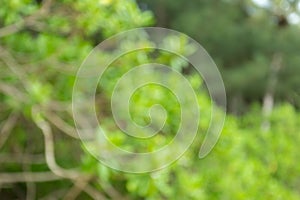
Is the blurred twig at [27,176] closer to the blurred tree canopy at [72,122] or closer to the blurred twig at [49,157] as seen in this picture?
the blurred tree canopy at [72,122]

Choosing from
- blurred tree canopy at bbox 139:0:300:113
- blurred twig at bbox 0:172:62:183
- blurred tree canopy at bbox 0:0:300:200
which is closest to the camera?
blurred tree canopy at bbox 0:0:300:200

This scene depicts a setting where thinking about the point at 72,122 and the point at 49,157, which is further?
the point at 72,122

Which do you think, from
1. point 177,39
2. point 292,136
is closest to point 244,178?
point 177,39

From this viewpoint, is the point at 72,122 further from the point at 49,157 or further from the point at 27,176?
the point at 27,176

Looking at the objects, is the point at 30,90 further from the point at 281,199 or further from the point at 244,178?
the point at 281,199

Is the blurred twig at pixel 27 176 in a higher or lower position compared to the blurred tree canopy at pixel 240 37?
higher

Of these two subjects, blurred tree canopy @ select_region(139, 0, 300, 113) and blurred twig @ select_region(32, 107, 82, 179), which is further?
blurred tree canopy @ select_region(139, 0, 300, 113)

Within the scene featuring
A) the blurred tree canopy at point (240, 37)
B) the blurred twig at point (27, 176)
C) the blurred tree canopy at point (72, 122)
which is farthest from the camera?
the blurred tree canopy at point (240, 37)

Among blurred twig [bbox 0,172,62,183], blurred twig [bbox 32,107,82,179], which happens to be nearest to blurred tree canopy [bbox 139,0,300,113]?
blurred twig [bbox 0,172,62,183]

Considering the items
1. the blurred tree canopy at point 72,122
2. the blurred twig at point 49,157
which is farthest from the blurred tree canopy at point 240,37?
the blurred twig at point 49,157

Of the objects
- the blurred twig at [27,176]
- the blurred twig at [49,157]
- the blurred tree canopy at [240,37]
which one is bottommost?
the blurred tree canopy at [240,37]

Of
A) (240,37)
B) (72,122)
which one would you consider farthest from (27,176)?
(240,37)

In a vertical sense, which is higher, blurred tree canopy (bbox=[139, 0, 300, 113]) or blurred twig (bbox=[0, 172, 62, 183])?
blurred twig (bbox=[0, 172, 62, 183])

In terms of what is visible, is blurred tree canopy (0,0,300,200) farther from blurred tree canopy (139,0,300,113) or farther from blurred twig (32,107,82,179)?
blurred tree canopy (139,0,300,113)
